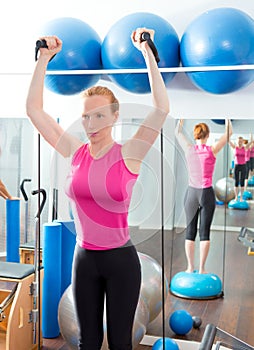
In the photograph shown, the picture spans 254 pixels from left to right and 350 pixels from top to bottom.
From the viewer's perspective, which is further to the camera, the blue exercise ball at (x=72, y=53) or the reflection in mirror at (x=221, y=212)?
the reflection in mirror at (x=221, y=212)

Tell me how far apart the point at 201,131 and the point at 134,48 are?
719 millimetres

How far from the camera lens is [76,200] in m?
1.95

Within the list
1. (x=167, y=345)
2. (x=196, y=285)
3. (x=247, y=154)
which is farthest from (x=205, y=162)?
(x=167, y=345)

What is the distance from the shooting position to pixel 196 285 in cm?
321

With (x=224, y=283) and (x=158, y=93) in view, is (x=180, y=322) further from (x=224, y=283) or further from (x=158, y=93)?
(x=158, y=93)

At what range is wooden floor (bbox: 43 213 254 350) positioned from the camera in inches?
127

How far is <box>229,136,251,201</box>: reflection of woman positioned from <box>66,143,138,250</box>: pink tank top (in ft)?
4.63

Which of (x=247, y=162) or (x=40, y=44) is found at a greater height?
(x=40, y=44)

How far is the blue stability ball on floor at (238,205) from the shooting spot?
323 centimetres

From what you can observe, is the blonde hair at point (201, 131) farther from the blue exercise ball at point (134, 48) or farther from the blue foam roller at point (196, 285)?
the blue foam roller at point (196, 285)

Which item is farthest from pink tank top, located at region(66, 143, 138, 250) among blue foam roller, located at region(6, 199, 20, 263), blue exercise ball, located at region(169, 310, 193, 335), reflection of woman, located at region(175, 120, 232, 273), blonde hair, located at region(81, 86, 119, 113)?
blue foam roller, located at region(6, 199, 20, 263)

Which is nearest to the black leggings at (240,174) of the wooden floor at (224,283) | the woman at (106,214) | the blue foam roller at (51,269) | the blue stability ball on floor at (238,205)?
the blue stability ball on floor at (238,205)

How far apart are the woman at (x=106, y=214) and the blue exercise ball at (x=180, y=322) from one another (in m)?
1.13

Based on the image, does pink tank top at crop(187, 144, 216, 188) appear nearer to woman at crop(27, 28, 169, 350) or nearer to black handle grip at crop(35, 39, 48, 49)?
woman at crop(27, 28, 169, 350)
